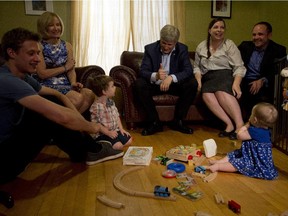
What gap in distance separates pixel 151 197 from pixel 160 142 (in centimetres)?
116

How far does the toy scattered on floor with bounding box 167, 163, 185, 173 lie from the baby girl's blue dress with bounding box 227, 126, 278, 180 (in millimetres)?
412

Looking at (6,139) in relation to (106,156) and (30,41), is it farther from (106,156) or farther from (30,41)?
(106,156)

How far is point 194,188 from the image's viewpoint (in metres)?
1.88

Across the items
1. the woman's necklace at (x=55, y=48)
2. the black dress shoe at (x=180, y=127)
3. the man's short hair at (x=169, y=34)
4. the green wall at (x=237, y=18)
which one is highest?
the green wall at (x=237, y=18)

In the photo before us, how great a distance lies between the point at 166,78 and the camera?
3.15m

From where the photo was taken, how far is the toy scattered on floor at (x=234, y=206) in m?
1.56

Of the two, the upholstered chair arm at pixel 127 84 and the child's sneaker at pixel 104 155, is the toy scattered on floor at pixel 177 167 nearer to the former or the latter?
the child's sneaker at pixel 104 155

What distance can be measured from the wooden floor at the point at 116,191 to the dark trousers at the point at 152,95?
0.93 metres

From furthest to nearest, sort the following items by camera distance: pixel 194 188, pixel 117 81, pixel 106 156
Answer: pixel 117 81 → pixel 106 156 → pixel 194 188

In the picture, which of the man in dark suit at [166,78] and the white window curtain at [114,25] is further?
the white window curtain at [114,25]

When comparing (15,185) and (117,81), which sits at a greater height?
(117,81)

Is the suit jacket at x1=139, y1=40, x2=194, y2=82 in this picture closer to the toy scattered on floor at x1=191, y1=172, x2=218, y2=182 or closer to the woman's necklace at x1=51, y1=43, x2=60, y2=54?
the woman's necklace at x1=51, y1=43, x2=60, y2=54

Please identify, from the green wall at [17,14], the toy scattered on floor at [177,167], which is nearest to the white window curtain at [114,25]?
the green wall at [17,14]

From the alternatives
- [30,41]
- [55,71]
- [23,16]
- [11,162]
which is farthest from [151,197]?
[23,16]
